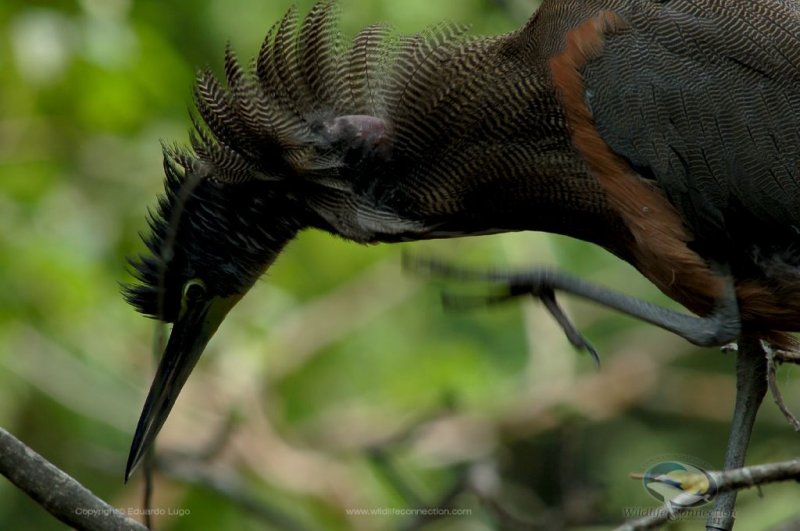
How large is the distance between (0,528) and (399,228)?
3.69 meters

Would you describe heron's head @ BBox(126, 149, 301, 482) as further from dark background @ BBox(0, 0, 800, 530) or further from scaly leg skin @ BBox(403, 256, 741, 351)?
dark background @ BBox(0, 0, 800, 530)

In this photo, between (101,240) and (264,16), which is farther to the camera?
(264,16)

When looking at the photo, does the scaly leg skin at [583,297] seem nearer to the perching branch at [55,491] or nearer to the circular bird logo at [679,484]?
the circular bird logo at [679,484]

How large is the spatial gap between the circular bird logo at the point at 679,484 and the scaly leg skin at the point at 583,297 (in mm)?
490

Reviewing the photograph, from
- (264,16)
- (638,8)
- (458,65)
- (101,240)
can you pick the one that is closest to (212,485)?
(101,240)

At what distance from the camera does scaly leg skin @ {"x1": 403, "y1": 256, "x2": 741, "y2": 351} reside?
365 cm

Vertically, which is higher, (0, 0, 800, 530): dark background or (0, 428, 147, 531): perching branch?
(0, 428, 147, 531): perching branch

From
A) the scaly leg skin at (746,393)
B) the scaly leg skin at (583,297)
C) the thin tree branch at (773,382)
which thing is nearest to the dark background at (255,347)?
the scaly leg skin at (746,393)

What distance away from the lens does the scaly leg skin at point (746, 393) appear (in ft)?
15.0

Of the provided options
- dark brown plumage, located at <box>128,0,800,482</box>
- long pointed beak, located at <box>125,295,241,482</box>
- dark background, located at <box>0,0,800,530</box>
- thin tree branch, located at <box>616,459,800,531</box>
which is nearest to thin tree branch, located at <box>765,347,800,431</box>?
dark brown plumage, located at <box>128,0,800,482</box>

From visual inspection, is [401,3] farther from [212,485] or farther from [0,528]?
[0,528]

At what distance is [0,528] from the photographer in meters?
6.74

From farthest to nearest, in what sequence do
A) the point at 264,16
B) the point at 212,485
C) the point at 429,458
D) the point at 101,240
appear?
1. the point at 264,16
2. the point at 429,458
3. the point at 101,240
4. the point at 212,485

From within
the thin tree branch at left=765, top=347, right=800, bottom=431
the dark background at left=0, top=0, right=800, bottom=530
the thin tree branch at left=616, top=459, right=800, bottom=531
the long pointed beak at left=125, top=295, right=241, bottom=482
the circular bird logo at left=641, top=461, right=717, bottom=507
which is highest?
the thin tree branch at left=616, top=459, right=800, bottom=531
